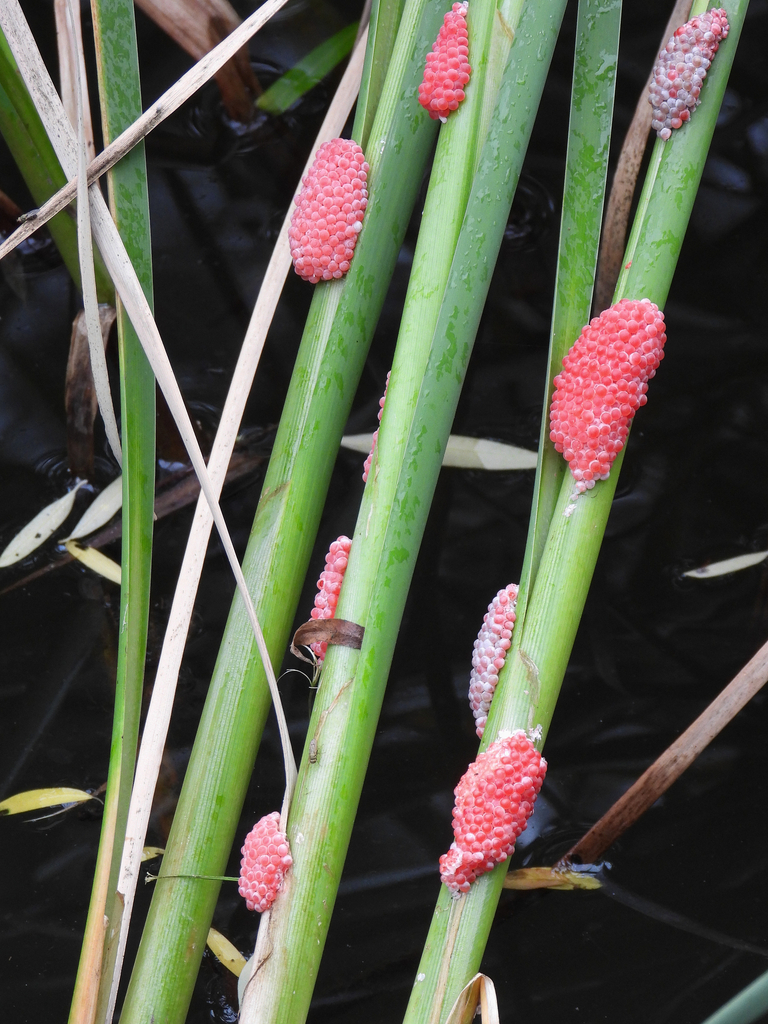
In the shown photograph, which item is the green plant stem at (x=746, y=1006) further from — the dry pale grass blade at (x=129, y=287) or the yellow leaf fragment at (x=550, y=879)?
the yellow leaf fragment at (x=550, y=879)

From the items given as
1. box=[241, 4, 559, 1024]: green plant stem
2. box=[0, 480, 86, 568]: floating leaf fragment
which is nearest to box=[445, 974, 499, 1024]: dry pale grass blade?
box=[241, 4, 559, 1024]: green plant stem

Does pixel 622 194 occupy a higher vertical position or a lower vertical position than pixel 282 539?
higher

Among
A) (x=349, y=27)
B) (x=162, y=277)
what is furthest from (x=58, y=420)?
(x=349, y=27)

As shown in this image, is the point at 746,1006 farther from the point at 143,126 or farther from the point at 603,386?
the point at 143,126

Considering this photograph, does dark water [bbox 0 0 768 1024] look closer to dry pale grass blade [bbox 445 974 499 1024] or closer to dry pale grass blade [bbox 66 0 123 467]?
dry pale grass blade [bbox 445 974 499 1024]

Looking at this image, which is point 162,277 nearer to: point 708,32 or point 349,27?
point 349,27

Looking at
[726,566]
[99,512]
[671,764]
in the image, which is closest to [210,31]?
[99,512]

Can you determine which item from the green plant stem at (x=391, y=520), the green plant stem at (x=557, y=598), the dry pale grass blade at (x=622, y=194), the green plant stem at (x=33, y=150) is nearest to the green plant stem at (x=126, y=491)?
the green plant stem at (x=391, y=520)
